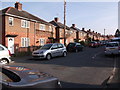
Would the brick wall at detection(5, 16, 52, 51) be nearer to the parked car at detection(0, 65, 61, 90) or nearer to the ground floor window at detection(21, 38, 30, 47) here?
Answer: the ground floor window at detection(21, 38, 30, 47)

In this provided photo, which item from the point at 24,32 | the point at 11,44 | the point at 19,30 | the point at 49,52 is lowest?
the point at 49,52

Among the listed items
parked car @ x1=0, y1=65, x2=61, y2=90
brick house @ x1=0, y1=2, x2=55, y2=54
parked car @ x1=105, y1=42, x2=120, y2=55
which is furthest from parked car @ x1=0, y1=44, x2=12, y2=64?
parked car @ x1=105, y1=42, x2=120, y2=55

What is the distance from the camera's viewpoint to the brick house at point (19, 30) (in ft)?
54.8

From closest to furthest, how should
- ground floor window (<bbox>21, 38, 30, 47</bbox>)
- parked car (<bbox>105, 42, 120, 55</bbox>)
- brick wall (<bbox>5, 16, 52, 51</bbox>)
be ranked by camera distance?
1. parked car (<bbox>105, 42, 120, 55</bbox>)
2. brick wall (<bbox>5, 16, 52, 51</bbox>)
3. ground floor window (<bbox>21, 38, 30, 47</bbox>)

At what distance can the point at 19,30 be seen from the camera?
18.9 meters

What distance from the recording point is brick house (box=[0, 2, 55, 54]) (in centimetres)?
1670

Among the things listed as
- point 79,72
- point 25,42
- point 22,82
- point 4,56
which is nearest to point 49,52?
point 4,56

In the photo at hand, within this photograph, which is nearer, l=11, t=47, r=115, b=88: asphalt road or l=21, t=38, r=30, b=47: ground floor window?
l=11, t=47, r=115, b=88: asphalt road

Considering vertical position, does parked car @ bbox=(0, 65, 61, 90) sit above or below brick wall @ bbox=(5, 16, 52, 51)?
below

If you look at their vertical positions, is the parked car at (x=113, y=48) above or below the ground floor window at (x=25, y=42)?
below

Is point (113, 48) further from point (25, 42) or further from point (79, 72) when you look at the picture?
point (25, 42)

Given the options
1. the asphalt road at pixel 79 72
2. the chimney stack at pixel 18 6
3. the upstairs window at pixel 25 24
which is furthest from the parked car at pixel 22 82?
the chimney stack at pixel 18 6

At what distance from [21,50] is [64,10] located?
1100cm

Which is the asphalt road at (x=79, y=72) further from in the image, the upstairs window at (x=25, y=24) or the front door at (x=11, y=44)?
the upstairs window at (x=25, y=24)
